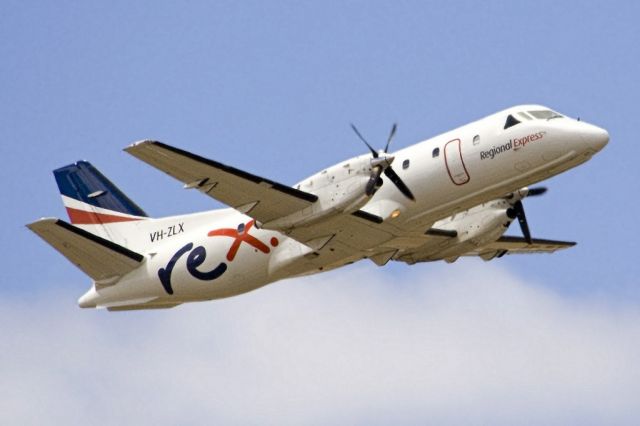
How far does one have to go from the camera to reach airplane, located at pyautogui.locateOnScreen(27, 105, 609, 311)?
29.9m

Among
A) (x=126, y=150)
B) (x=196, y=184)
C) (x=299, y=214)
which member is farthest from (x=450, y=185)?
(x=126, y=150)

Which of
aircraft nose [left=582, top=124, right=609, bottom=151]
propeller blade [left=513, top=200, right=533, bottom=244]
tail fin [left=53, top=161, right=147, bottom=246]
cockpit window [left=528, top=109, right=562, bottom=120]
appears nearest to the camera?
aircraft nose [left=582, top=124, right=609, bottom=151]

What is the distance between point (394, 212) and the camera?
30.8 m

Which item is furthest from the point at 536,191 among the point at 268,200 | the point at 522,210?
the point at 268,200

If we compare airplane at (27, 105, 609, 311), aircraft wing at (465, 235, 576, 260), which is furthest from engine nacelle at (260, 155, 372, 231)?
aircraft wing at (465, 235, 576, 260)

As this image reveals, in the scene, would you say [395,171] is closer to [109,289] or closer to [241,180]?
[241,180]

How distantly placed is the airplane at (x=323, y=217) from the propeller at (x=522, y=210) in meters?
0.04

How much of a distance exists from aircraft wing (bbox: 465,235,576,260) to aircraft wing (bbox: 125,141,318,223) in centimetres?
770

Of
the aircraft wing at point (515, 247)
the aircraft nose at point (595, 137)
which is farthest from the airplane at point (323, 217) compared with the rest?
the aircraft wing at point (515, 247)

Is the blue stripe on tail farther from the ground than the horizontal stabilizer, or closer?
farther from the ground

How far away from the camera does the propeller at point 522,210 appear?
33844 millimetres

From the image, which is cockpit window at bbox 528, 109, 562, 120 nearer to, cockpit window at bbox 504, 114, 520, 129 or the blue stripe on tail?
cockpit window at bbox 504, 114, 520, 129

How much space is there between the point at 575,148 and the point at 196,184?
969 cm

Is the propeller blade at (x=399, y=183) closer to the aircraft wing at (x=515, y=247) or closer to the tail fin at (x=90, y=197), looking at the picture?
the aircraft wing at (x=515, y=247)
